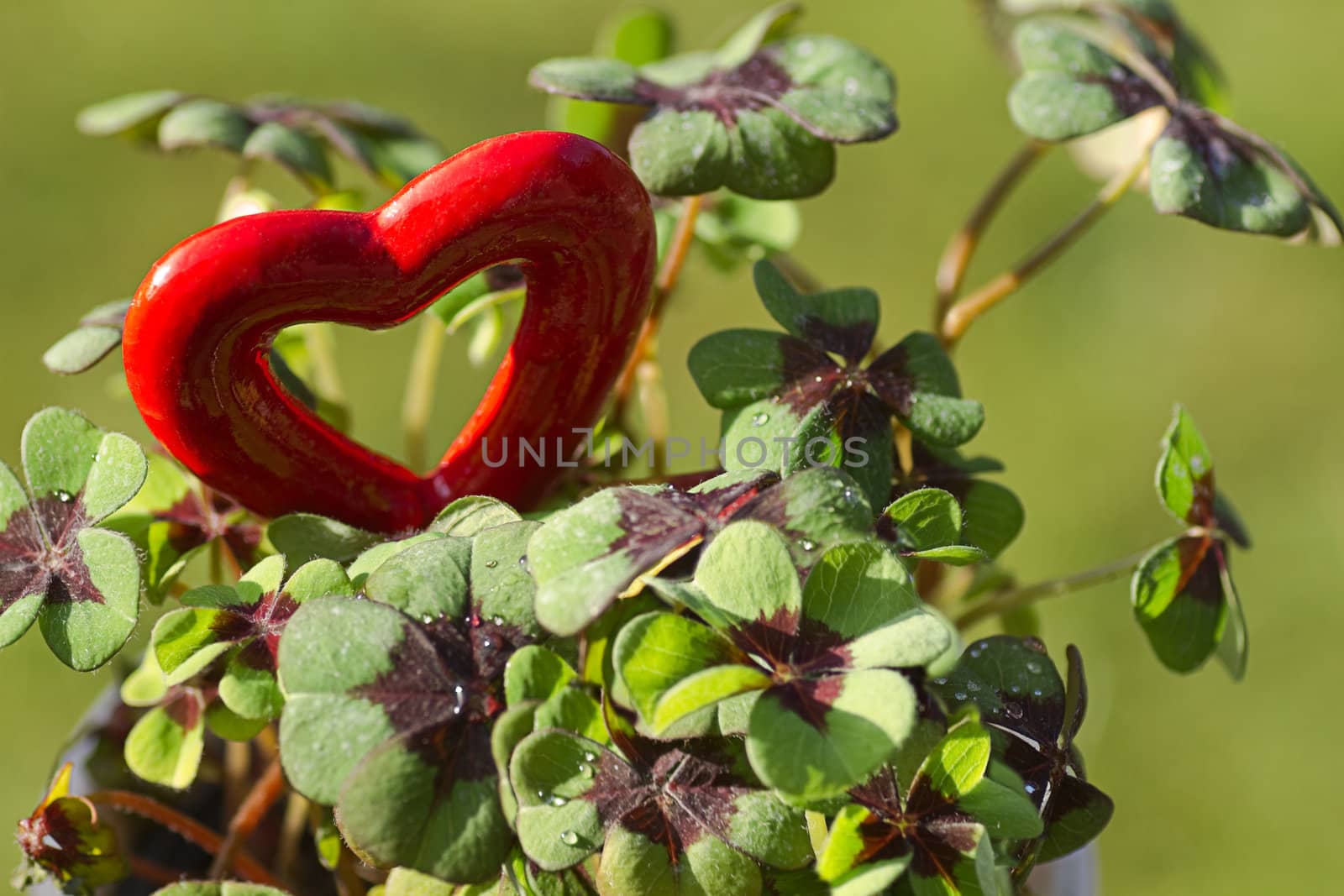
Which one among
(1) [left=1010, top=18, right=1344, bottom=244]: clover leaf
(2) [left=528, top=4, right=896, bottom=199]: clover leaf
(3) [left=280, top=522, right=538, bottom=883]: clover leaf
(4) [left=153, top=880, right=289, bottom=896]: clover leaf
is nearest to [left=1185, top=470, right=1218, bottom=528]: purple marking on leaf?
(1) [left=1010, top=18, right=1344, bottom=244]: clover leaf

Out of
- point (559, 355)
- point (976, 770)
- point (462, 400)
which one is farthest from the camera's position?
point (462, 400)

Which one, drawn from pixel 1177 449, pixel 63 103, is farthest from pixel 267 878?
pixel 63 103

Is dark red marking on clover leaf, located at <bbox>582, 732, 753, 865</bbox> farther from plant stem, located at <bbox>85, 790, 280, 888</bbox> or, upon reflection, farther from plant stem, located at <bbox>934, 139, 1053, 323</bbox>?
plant stem, located at <bbox>934, 139, 1053, 323</bbox>

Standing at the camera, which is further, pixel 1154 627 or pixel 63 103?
pixel 63 103

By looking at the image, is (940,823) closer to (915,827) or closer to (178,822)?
(915,827)

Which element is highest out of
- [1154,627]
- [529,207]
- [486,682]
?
[529,207]

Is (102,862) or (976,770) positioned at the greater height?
(976,770)

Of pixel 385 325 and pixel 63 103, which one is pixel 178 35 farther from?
pixel 385 325

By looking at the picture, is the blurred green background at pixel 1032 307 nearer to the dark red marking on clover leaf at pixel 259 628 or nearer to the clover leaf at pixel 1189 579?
the clover leaf at pixel 1189 579
